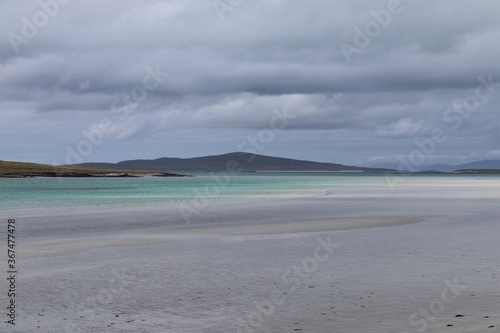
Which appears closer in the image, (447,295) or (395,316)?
(395,316)

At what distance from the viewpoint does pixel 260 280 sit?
17.5 meters

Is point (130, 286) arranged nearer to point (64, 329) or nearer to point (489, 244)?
point (64, 329)

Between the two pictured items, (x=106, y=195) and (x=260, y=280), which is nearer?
(x=260, y=280)

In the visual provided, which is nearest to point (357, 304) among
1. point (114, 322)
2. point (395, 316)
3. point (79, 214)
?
point (395, 316)

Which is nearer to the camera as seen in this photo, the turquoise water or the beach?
the beach

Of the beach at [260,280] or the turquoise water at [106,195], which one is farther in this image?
the turquoise water at [106,195]

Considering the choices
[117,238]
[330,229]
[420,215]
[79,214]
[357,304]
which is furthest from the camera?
[79,214]

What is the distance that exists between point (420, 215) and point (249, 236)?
58.3 ft

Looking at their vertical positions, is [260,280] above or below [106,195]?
below

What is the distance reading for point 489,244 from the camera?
974 inches

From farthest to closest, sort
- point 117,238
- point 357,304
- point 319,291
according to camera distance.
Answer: point 117,238 < point 319,291 < point 357,304

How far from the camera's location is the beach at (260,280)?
12789 millimetres

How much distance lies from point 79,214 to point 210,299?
33.9 m

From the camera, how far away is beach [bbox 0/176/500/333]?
12789mm
